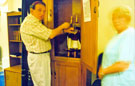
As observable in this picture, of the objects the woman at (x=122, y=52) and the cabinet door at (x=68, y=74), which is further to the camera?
the cabinet door at (x=68, y=74)

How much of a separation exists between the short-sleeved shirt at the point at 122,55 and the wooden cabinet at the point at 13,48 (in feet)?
6.10

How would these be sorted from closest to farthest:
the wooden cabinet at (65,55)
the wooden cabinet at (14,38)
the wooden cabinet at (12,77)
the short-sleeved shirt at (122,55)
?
the short-sleeved shirt at (122,55), the wooden cabinet at (65,55), the wooden cabinet at (12,77), the wooden cabinet at (14,38)

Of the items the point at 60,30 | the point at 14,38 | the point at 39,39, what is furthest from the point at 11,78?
the point at 60,30

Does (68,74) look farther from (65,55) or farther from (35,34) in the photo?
(35,34)

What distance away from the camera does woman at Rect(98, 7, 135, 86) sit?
0.73 m

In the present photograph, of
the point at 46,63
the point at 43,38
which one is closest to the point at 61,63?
the point at 46,63

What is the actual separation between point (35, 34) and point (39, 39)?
0.26 ft

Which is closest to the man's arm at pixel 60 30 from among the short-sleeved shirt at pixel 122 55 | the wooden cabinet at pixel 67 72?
the wooden cabinet at pixel 67 72

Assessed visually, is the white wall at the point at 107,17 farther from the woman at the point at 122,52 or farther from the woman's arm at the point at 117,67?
the woman's arm at the point at 117,67

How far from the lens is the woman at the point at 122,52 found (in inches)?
28.8

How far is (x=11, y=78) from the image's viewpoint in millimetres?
2346

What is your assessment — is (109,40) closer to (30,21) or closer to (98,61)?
(98,61)

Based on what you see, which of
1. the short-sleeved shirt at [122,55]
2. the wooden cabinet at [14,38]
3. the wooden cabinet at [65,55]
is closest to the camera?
the short-sleeved shirt at [122,55]

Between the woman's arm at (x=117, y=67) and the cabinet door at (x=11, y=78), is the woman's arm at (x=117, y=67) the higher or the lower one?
the higher one
